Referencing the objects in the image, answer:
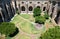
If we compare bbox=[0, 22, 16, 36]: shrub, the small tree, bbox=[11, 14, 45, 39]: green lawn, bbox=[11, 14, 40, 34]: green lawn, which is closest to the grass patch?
bbox=[11, 14, 45, 39]: green lawn

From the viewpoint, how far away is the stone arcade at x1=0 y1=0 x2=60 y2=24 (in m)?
63.2

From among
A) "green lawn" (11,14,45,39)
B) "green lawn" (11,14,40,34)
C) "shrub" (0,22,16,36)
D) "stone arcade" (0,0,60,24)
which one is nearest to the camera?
"shrub" (0,22,16,36)

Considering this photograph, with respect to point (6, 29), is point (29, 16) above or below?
below

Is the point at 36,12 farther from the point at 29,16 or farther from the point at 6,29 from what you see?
the point at 6,29

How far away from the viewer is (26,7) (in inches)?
2904

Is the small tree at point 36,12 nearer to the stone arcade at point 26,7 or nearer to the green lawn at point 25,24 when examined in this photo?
the green lawn at point 25,24

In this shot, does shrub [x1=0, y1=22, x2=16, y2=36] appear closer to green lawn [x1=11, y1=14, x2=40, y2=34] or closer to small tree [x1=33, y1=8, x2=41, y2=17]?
green lawn [x1=11, y1=14, x2=40, y2=34]

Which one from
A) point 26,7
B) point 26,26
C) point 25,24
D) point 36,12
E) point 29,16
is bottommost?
point 26,26

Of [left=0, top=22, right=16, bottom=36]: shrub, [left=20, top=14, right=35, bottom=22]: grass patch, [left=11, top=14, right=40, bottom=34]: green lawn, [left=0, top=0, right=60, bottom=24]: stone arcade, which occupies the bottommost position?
[left=11, top=14, right=40, bottom=34]: green lawn

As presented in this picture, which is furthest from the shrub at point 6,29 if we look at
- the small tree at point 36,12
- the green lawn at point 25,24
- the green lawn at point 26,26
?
the small tree at point 36,12

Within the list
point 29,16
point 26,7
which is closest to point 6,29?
point 29,16

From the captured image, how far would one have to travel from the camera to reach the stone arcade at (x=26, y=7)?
63.2 metres

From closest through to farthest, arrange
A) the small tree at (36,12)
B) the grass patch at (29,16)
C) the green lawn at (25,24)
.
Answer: the green lawn at (25,24) → the grass patch at (29,16) → the small tree at (36,12)

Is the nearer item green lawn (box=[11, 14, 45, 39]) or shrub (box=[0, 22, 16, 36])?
shrub (box=[0, 22, 16, 36])
